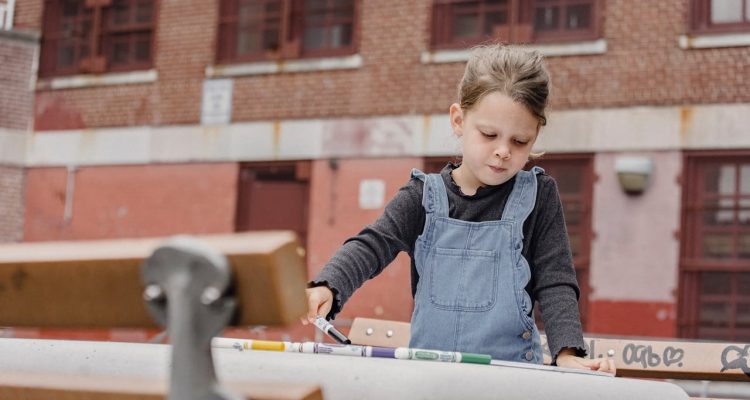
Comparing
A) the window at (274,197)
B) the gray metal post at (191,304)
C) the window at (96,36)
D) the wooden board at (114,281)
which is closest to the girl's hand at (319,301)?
the wooden board at (114,281)

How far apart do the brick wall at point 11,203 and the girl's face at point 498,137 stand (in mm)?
12543

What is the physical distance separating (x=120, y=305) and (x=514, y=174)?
1662mm

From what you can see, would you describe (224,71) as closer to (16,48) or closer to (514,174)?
(16,48)

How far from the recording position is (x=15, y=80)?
1442 centimetres

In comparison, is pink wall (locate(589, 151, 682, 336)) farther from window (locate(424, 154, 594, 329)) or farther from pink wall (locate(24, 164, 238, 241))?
pink wall (locate(24, 164, 238, 241))

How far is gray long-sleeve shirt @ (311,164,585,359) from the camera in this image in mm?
2713

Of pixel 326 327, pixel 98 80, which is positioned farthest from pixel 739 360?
pixel 98 80

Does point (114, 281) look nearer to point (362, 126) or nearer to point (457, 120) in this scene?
point (457, 120)

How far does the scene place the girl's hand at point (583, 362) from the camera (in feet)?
8.20

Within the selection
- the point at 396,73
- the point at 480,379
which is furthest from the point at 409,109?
the point at 480,379

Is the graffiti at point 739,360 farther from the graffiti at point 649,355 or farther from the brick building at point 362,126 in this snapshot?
the brick building at point 362,126

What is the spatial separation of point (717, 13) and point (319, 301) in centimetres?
956

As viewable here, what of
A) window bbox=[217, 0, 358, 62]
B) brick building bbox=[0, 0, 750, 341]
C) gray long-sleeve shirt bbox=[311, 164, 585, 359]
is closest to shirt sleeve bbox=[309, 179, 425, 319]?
gray long-sleeve shirt bbox=[311, 164, 585, 359]

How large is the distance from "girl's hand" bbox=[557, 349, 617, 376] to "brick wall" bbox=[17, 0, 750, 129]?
28.2ft
